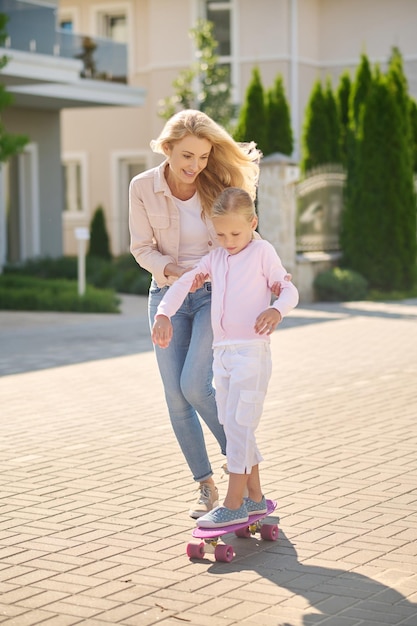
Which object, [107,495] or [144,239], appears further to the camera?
[107,495]

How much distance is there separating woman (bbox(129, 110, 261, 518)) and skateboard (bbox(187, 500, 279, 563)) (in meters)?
0.41

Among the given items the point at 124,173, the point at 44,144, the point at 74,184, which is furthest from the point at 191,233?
the point at 74,184

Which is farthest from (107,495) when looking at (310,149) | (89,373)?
(310,149)

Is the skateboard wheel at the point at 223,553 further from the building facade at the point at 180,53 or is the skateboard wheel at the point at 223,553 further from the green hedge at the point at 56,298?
the building facade at the point at 180,53

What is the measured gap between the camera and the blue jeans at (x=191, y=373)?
5438mm

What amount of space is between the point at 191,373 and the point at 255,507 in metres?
0.65

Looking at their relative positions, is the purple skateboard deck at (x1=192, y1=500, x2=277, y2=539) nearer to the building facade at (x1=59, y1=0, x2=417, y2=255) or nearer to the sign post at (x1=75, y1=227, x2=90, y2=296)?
the sign post at (x1=75, y1=227, x2=90, y2=296)

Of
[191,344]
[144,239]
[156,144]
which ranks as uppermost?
[156,144]

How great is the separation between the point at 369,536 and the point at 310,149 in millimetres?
19488

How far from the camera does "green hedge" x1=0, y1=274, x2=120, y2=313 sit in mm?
17734

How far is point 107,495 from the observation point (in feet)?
20.6

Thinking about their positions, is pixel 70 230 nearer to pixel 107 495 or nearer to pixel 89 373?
pixel 89 373

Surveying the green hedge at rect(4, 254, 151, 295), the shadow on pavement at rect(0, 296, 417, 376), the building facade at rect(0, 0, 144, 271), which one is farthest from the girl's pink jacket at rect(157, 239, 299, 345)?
the building facade at rect(0, 0, 144, 271)

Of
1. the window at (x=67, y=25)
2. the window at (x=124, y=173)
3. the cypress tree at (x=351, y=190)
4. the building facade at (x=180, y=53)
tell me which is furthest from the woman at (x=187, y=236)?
the window at (x=67, y=25)
